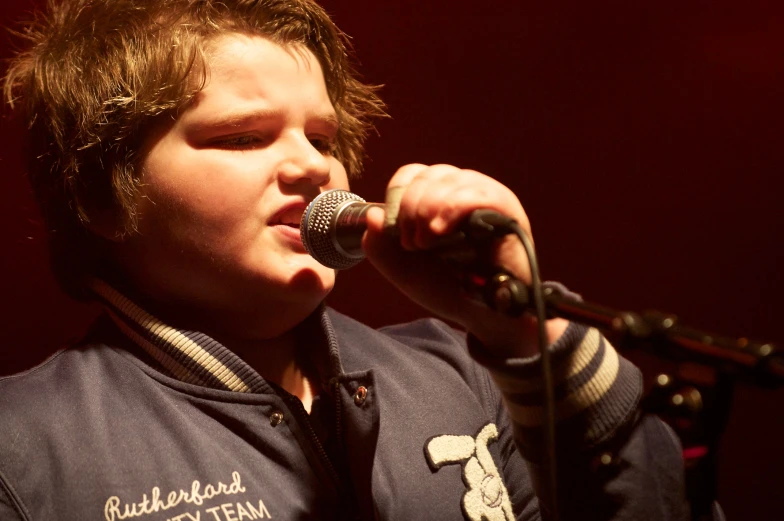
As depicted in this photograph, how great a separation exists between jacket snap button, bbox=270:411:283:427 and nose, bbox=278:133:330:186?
0.34 meters

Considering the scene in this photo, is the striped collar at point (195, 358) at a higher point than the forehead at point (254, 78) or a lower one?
lower

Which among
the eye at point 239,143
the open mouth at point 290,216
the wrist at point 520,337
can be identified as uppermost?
the eye at point 239,143

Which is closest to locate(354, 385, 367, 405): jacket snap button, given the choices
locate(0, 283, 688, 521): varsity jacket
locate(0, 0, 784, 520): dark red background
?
locate(0, 283, 688, 521): varsity jacket

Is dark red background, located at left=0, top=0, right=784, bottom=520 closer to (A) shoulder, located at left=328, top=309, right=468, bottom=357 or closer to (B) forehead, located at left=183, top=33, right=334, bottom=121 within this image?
(A) shoulder, located at left=328, top=309, right=468, bottom=357

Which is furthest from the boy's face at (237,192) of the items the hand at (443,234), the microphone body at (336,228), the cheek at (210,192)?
the hand at (443,234)

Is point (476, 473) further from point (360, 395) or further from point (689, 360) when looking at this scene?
point (689, 360)

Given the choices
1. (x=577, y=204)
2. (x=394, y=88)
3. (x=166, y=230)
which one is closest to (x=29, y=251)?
(x=166, y=230)

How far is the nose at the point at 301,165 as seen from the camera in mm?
1116

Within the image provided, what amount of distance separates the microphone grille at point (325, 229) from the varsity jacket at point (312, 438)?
0.21 metres

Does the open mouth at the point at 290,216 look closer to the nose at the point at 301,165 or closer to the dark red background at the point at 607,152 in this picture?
the nose at the point at 301,165

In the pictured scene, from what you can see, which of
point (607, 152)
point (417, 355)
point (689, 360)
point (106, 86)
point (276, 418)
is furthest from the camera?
point (607, 152)

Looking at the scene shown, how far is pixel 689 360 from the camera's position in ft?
2.03

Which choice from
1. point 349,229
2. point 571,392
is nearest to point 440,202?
point 349,229

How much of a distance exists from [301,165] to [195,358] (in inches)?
12.6
